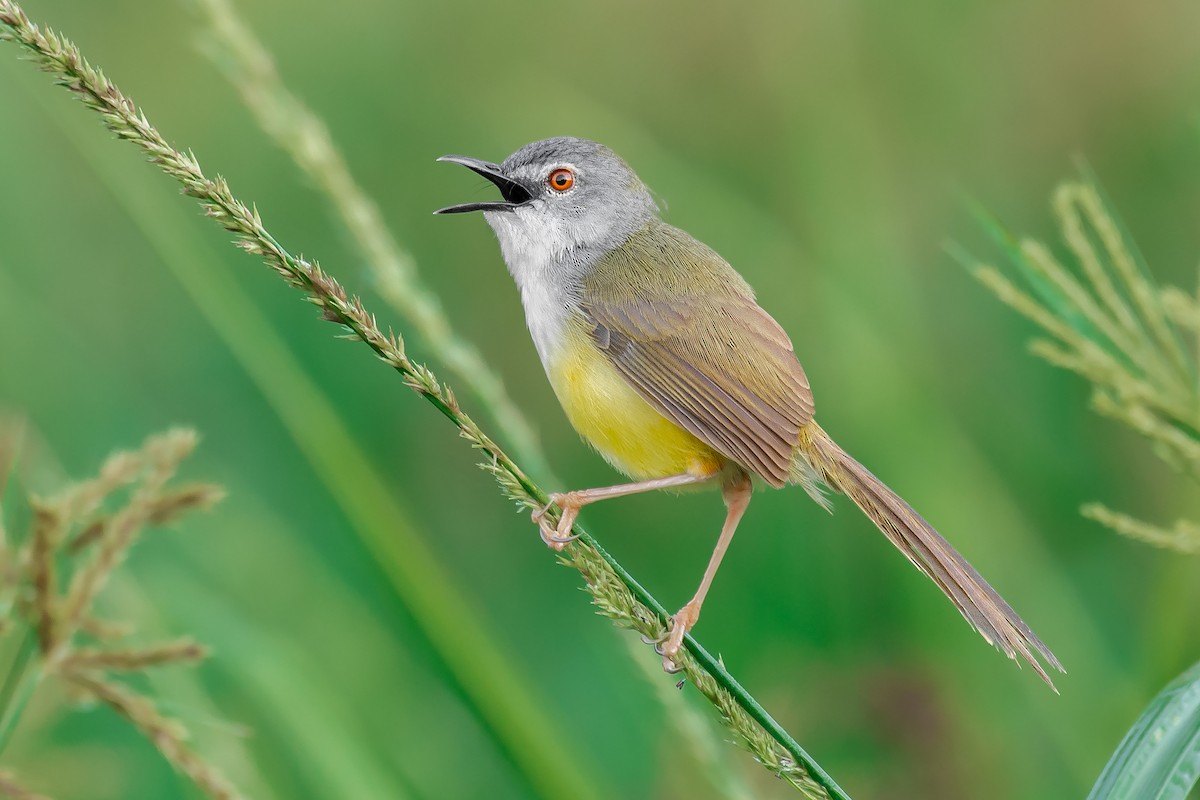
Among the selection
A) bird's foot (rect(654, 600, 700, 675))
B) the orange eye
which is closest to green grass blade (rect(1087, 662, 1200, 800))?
bird's foot (rect(654, 600, 700, 675))

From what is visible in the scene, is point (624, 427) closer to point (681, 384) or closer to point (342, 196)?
point (681, 384)

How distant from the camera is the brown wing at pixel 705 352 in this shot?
10.1ft

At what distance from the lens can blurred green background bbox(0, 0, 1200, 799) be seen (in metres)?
3.11

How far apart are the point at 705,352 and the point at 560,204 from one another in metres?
0.82

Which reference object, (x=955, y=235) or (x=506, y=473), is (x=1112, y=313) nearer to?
(x=506, y=473)

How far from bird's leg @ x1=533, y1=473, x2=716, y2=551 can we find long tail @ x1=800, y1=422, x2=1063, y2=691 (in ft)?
0.91

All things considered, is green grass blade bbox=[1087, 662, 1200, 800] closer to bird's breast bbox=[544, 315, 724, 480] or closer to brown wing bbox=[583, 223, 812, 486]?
brown wing bbox=[583, 223, 812, 486]

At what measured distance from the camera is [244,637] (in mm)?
2994

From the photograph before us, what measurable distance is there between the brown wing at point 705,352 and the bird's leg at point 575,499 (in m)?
Result: 0.19

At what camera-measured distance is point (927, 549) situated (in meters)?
2.90

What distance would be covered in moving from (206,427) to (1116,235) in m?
3.43

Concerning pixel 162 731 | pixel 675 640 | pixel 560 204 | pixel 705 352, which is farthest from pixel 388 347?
pixel 560 204

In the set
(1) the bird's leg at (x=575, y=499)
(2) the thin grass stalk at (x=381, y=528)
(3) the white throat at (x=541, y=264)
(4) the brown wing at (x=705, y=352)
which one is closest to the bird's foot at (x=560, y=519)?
(1) the bird's leg at (x=575, y=499)

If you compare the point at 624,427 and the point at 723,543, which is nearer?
the point at 624,427
